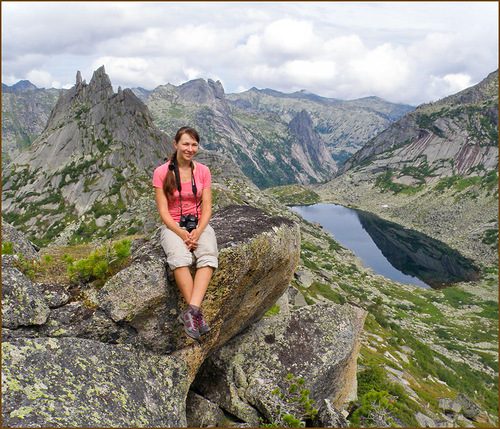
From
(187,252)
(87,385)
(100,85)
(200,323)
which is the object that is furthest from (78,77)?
(87,385)

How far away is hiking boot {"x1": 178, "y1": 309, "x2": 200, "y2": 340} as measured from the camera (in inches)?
459

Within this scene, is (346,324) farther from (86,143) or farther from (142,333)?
(86,143)

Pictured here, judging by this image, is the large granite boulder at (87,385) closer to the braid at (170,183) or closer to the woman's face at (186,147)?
the braid at (170,183)

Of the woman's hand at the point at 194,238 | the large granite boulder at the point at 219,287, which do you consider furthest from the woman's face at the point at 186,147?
the large granite boulder at the point at 219,287

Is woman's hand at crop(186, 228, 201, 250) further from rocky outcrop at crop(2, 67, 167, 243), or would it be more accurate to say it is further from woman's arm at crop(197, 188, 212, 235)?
rocky outcrop at crop(2, 67, 167, 243)

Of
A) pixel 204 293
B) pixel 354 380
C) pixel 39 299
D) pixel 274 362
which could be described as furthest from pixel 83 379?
pixel 354 380

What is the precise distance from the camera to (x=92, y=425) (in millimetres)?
9562

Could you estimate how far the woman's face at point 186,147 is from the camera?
12.4 m

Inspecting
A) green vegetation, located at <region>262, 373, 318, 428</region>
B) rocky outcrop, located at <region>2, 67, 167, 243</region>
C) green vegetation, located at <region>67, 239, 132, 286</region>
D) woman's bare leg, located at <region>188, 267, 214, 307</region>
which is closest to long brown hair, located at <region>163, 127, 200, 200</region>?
woman's bare leg, located at <region>188, 267, 214, 307</region>

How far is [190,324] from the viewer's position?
38.3ft

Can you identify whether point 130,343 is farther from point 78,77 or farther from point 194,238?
point 78,77

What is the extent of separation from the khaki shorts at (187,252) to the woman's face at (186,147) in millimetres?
2388

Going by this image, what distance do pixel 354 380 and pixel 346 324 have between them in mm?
2970

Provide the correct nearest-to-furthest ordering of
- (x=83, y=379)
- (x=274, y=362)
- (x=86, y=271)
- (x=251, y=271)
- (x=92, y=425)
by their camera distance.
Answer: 1. (x=92, y=425)
2. (x=83, y=379)
3. (x=86, y=271)
4. (x=251, y=271)
5. (x=274, y=362)
